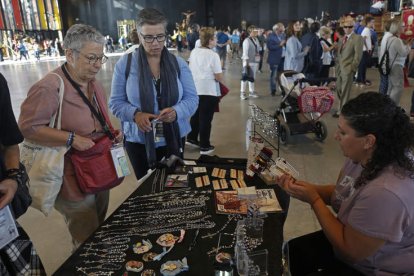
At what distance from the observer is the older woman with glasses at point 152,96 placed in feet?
6.93

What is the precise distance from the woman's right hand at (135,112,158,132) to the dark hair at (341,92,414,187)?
3.91ft

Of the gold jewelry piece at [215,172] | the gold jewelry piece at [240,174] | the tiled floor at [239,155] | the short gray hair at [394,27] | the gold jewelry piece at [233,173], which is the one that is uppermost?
the short gray hair at [394,27]

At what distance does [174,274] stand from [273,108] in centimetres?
552

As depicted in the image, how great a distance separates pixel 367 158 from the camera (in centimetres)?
136

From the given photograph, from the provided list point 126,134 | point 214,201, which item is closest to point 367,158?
point 214,201

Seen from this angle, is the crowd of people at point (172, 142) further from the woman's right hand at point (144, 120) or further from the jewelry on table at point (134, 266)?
the jewelry on table at point (134, 266)

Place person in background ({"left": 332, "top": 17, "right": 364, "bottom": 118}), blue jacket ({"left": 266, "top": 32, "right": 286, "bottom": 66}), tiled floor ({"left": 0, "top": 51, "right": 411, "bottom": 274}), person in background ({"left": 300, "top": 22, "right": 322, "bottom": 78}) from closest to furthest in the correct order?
tiled floor ({"left": 0, "top": 51, "right": 411, "bottom": 274})
person in background ({"left": 332, "top": 17, "right": 364, "bottom": 118})
person in background ({"left": 300, "top": 22, "right": 322, "bottom": 78})
blue jacket ({"left": 266, "top": 32, "right": 286, "bottom": 66})

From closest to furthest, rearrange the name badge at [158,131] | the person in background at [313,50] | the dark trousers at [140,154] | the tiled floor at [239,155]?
the name badge at [158,131] → the dark trousers at [140,154] → the tiled floor at [239,155] → the person in background at [313,50]

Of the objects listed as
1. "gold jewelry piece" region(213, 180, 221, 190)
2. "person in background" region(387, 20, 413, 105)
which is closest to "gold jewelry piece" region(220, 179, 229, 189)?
"gold jewelry piece" region(213, 180, 221, 190)

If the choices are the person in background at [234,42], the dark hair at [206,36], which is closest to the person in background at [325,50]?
the dark hair at [206,36]

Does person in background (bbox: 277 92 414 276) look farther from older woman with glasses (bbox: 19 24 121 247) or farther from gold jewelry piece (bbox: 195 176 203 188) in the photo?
older woman with glasses (bbox: 19 24 121 247)

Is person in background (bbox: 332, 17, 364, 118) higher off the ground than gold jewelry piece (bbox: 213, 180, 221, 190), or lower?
higher

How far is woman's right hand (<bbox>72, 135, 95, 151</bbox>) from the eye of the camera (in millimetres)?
1700

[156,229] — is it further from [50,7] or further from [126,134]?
[50,7]
